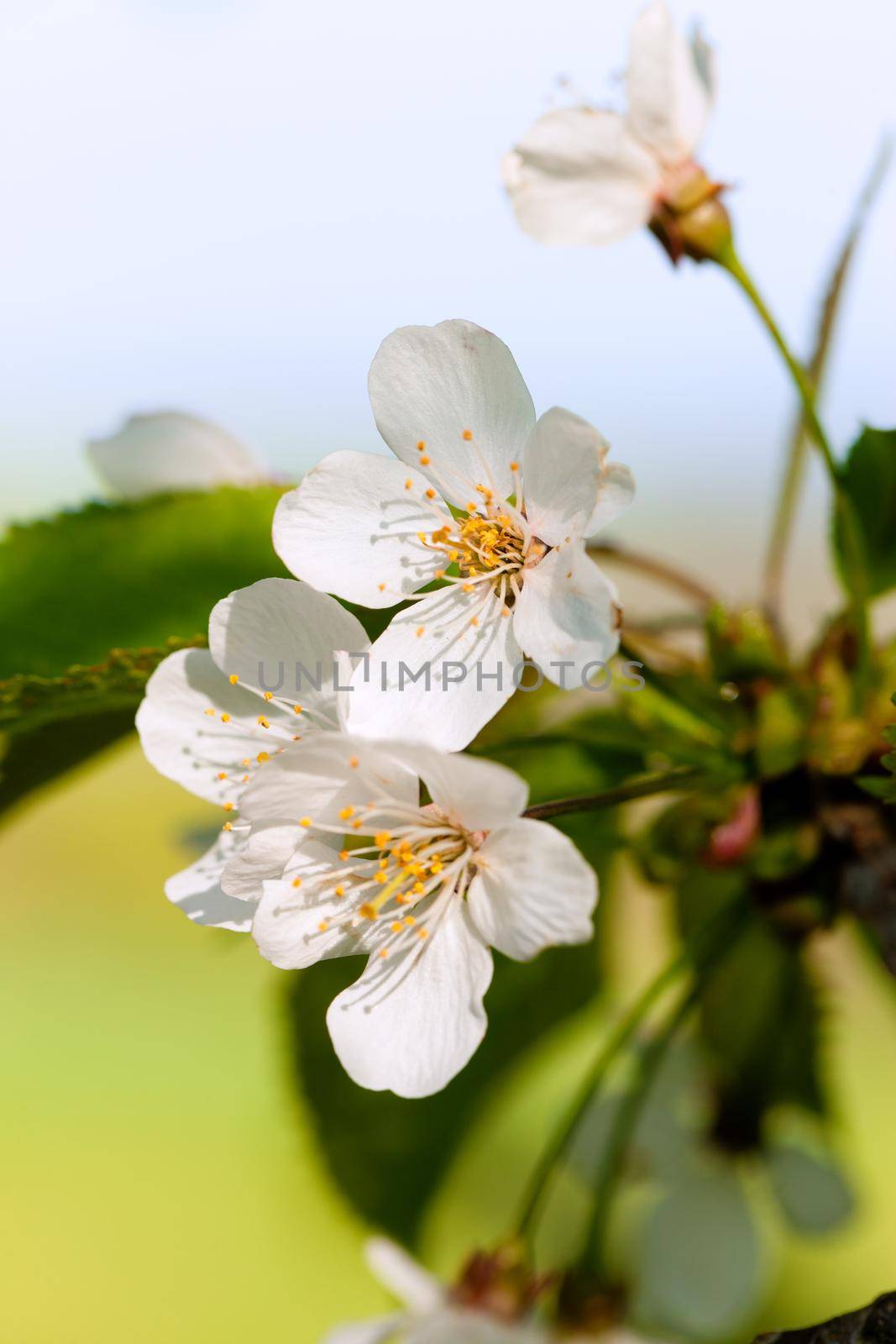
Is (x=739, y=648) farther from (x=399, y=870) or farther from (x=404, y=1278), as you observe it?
(x=404, y=1278)

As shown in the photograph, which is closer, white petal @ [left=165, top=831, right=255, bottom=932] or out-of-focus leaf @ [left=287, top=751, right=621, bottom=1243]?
white petal @ [left=165, top=831, right=255, bottom=932]

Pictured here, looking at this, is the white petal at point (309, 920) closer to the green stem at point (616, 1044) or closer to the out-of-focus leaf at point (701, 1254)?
the green stem at point (616, 1044)

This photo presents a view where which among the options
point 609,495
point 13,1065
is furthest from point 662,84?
point 13,1065

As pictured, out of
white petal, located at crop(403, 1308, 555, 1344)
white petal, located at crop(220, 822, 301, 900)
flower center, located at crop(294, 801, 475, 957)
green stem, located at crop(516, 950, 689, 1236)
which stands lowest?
green stem, located at crop(516, 950, 689, 1236)

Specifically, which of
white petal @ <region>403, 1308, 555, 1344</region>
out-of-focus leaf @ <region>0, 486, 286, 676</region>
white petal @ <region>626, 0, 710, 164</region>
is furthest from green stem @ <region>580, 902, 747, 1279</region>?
white petal @ <region>626, 0, 710, 164</region>

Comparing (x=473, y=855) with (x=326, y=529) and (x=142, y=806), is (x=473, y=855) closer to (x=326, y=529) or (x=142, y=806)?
(x=326, y=529)

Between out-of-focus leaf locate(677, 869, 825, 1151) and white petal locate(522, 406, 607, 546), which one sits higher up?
white petal locate(522, 406, 607, 546)

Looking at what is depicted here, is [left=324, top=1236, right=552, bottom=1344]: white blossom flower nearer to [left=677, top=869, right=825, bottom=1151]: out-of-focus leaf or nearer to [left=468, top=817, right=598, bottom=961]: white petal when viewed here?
[left=468, top=817, right=598, bottom=961]: white petal
